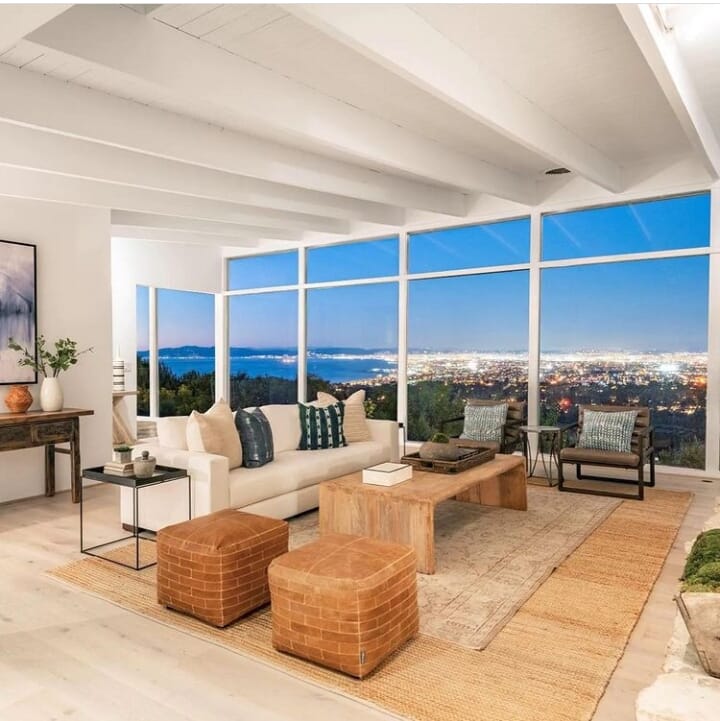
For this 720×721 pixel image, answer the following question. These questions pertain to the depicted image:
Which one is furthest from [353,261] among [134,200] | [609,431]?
[609,431]

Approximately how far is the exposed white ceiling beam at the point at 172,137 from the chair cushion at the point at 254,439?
1852 mm

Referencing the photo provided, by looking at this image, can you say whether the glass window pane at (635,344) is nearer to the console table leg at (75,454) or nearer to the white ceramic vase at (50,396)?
the console table leg at (75,454)

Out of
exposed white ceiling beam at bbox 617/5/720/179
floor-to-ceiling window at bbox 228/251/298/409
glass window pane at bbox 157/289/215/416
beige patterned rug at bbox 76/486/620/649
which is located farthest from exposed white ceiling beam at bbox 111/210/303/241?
exposed white ceiling beam at bbox 617/5/720/179

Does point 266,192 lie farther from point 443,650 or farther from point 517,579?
point 443,650

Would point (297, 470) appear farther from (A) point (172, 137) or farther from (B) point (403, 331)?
(B) point (403, 331)

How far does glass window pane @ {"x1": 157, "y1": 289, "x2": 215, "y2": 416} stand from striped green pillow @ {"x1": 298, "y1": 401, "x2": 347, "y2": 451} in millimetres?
5154

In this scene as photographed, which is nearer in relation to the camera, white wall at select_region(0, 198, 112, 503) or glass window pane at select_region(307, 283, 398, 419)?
white wall at select_region(0, 198, 112, 503)

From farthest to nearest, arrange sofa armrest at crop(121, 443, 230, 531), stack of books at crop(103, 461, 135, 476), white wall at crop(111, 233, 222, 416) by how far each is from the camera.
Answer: white wall at crop(111, 233, 222, 416) → sofa armrest at crop(121, 443, 230, 531) → stack of books at crop(103, 461, 135, 476)

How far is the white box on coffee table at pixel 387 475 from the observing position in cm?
388

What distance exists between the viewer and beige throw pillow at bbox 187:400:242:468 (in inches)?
163

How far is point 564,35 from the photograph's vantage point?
11.1 feet

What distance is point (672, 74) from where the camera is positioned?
11.0 feet

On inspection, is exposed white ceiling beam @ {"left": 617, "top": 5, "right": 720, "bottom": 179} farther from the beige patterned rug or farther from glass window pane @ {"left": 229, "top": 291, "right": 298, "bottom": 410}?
glass window pane @ {"left": 229, "top": 291, "right": 298, "bottom": 410}

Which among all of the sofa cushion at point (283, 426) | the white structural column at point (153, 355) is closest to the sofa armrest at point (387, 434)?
the sofa cushion at point (283, 426)
